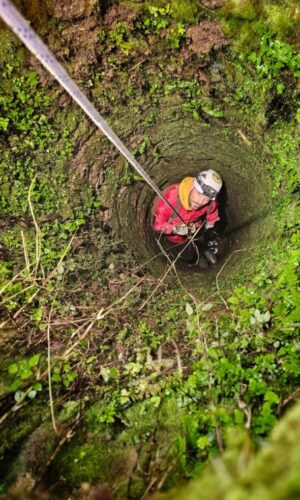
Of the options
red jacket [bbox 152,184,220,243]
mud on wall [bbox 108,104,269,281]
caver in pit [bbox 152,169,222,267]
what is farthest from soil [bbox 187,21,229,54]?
red jacket [bbox 152,184,220,243]

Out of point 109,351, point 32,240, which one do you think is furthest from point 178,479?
point 32,240

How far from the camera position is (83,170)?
4059mm

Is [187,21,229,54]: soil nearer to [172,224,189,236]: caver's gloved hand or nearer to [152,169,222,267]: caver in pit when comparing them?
[152,169,222,267]: caver in pit

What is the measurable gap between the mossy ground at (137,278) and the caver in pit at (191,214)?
464mm

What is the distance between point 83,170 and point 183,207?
161 centimetres

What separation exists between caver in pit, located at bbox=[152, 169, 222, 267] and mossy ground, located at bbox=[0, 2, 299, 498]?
0.46 m

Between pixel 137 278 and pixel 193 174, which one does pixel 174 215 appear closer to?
pixel 193 174

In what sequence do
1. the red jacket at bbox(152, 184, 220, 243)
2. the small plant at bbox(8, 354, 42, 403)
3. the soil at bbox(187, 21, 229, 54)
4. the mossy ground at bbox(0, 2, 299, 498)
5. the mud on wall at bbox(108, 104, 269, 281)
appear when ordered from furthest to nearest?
the red jacket at bbox(152, 184, 220, 243) < the mud on wall at bbox(108, 104, 269, 281) < the soil at bbox(187, 21, 229, 54) < the small plant at bbox(8, 354, 42, 403) < the mossy ground at bbox(0, 2, 299, 498)

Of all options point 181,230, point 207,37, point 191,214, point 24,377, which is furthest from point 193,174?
point 24,377

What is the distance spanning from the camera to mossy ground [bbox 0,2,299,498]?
2393mm

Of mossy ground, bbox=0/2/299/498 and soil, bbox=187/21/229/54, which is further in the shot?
soil, bbox=187/21/229/54

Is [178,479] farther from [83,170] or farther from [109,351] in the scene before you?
[83,170]

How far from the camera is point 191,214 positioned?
4957 millimetres

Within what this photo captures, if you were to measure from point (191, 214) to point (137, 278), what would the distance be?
4.68 feet
